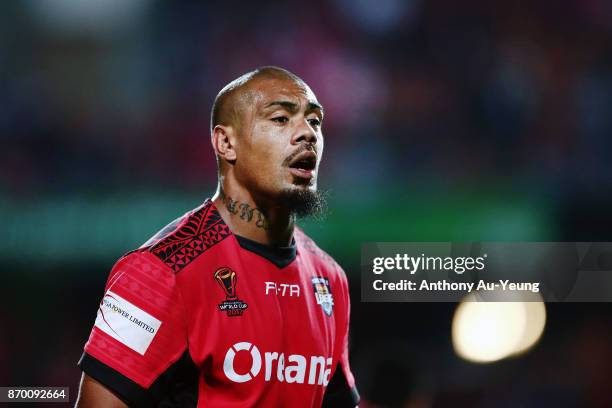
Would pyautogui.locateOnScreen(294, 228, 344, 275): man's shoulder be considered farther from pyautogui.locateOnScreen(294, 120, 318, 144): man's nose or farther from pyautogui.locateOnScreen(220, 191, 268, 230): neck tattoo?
pyautogui.locateOnScreen(294, 120, 318, 144): man's nose

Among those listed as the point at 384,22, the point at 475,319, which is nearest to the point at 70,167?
the point at 384,22

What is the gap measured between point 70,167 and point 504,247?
3.63 m

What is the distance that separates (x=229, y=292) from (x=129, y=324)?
0.33 meters

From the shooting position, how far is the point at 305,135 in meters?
2.54

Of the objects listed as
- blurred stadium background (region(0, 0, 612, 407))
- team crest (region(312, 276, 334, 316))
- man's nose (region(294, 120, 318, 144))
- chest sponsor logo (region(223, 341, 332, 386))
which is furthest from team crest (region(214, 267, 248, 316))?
blurred stadium background (region(0, 0, 612, 407))

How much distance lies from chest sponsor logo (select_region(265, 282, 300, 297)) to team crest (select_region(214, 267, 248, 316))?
128mm

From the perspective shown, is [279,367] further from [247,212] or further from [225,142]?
[225,142]

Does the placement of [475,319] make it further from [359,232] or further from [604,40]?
[604,40]

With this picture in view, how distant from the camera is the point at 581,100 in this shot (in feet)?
22.1

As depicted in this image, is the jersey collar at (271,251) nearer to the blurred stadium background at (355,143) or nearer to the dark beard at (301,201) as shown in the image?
the dark beard at (301,201)

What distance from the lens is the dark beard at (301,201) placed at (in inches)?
100

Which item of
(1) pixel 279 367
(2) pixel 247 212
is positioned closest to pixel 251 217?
(2) pixel 247 212

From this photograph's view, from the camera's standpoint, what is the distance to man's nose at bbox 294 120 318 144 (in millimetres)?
2533

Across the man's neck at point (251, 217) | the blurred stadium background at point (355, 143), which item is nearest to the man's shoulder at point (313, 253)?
the man's neck at point (251, 217)
